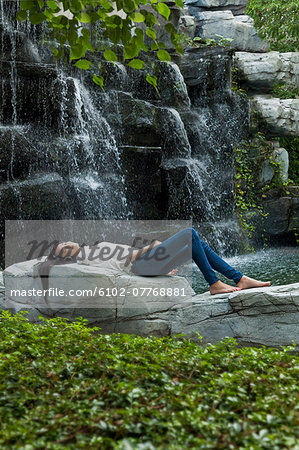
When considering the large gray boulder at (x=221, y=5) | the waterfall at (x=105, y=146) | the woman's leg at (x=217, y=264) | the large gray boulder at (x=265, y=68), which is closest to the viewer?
the woman's leg at (x=217, y=264)

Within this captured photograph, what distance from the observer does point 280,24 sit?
1670cm

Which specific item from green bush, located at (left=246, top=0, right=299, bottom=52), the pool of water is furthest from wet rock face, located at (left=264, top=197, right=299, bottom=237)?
green bush, located at (left=246, top=0, right=299, bottom=52)

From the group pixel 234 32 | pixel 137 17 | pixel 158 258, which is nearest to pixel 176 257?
pixel 158 258

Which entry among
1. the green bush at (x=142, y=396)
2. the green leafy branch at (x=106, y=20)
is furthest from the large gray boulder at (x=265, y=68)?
the green bush at (x=142, y=396)

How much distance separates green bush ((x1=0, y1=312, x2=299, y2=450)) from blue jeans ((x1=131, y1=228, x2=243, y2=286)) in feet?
4.67

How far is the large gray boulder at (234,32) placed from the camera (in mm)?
14938

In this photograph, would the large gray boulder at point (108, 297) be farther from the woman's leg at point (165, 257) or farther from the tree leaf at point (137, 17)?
the tree leaf at point (137, 17)

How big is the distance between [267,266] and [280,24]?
34.3ft

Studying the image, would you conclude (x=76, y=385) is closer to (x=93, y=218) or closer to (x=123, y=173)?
(x=93, y=218)

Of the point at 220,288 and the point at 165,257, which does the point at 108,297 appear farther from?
the point at 220,288

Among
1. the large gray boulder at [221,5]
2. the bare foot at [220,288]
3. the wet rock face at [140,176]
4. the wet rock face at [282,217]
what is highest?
the large gray boulder at [221,5]

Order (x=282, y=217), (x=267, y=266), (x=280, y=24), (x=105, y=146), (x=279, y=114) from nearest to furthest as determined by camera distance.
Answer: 1. (x=267, y=266)
2. (x=105, y=146)
3. (x=282, y=217)
4. (x=279, y=114)
5. (x=280, y=24)

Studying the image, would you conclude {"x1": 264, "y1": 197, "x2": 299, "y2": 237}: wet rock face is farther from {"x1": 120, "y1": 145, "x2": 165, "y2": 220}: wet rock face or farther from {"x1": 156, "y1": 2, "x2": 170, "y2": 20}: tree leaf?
{"x1": 156, "y1": 2, "x2": 170, "y2": 20}: tree leaf

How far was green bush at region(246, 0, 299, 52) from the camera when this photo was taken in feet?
53.9
